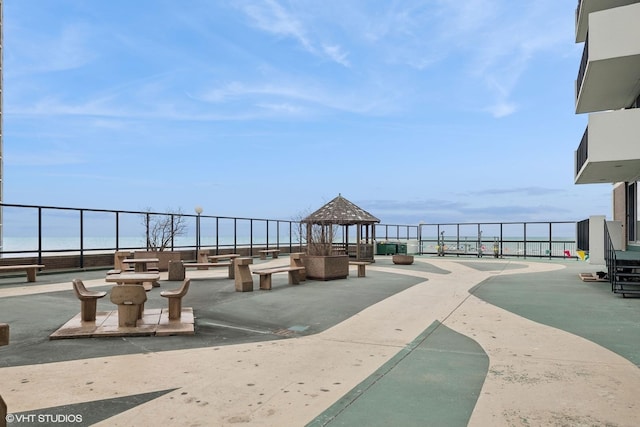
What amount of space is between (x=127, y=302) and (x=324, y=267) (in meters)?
7.97

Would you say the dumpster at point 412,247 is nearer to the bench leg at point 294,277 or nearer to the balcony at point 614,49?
the balcony at point 614,49

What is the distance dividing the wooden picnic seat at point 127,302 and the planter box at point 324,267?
780cm

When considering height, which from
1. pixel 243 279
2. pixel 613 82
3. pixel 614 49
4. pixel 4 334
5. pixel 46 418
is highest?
pixel 614 49

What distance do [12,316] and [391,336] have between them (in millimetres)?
6593

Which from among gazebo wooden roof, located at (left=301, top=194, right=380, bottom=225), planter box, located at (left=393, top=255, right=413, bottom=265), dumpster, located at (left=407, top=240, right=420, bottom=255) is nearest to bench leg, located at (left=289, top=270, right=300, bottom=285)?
planter box, located at (left=393, top=255, right=413, bottom=265)

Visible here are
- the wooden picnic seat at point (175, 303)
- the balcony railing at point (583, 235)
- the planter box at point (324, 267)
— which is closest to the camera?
the wooden picnic seat at point (175, 303)

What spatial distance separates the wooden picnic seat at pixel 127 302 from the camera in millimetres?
6871

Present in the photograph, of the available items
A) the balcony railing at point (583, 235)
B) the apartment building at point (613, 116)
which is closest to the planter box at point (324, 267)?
the apartment building at point (613, 116)

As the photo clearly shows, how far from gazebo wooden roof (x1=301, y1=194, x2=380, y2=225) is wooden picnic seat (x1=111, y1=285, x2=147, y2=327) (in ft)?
54.3

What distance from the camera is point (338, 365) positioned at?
5.43 metres

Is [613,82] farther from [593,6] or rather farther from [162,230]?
[162,230]

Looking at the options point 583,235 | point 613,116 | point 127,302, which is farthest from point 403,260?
point 127,302

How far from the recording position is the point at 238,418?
376 cm

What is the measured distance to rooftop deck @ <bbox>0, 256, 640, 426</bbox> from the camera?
12.9ft
